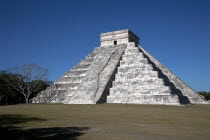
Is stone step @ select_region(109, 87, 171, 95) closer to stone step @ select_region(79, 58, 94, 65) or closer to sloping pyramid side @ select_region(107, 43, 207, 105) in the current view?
sloping pyramid side @ select_region(107, 43, 207, 105)

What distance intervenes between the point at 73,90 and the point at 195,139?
17.0 meters

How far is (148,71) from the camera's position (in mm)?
19188

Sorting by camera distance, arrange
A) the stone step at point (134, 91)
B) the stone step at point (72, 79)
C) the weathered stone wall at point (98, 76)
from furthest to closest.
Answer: the stone step at point (72, 79) < the weathered stone wall at point (98, 76) < the stone step at point (134, 91)

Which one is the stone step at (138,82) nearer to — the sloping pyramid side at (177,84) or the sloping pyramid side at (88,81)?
the sloping pyramid side at (88,81)

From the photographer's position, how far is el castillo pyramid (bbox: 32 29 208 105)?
17859mm

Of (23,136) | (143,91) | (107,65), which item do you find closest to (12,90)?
(107,65)

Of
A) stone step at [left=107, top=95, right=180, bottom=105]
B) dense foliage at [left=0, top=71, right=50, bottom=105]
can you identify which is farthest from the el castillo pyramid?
dense foliage at [left=0, top=71, right=50, bottom=105]

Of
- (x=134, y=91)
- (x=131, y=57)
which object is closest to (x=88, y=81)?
(x=134, y=91)

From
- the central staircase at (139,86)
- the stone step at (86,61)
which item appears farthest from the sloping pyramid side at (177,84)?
the stone step at (86,61)

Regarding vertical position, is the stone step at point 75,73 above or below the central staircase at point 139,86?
above

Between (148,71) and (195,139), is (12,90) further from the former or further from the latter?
(195,139)

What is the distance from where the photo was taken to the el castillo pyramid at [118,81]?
17859mm

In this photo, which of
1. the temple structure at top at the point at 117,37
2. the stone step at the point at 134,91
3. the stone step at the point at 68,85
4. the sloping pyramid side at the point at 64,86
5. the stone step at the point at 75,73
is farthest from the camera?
the temple structure at top at the point at 117,37

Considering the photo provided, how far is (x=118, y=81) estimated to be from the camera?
65.1 ft
